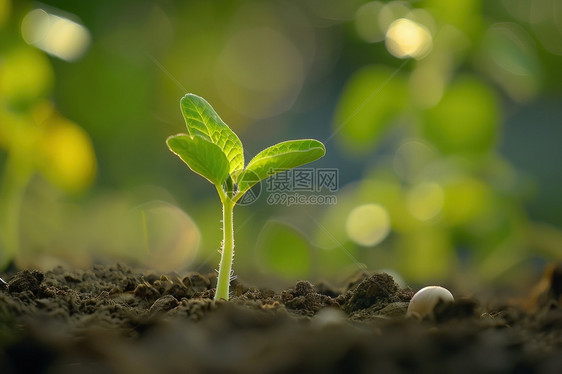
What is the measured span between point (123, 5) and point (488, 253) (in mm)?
1442

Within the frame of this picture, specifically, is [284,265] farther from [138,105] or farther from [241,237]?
[138,105]

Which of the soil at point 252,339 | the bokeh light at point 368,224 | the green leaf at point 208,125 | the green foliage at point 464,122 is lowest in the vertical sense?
the soil at point 252,339

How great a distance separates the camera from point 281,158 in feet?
2.25

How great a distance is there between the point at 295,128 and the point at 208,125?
1.42m

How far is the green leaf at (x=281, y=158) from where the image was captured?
0.68 metres

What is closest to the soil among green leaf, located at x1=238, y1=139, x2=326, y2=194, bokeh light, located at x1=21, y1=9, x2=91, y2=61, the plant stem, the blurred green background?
the plant stem

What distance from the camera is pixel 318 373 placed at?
15.4 inches

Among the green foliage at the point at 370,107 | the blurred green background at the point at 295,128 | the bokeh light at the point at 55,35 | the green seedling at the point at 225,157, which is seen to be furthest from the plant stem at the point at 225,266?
the green foliage at the point at 370,107

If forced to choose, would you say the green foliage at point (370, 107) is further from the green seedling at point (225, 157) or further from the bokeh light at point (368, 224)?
the green seedling at point (225, 157)

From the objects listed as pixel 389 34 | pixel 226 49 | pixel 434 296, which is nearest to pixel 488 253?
pixel 389 34

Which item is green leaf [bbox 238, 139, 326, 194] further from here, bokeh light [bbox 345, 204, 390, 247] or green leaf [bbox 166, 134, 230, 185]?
bokeh light [bbox 345, 204, 390, 247]

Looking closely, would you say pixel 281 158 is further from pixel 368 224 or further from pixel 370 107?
pixel 370 107

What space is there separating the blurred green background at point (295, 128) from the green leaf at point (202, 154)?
60 centimetres

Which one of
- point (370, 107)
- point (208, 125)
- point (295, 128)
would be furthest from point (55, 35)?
point (295, 128)
